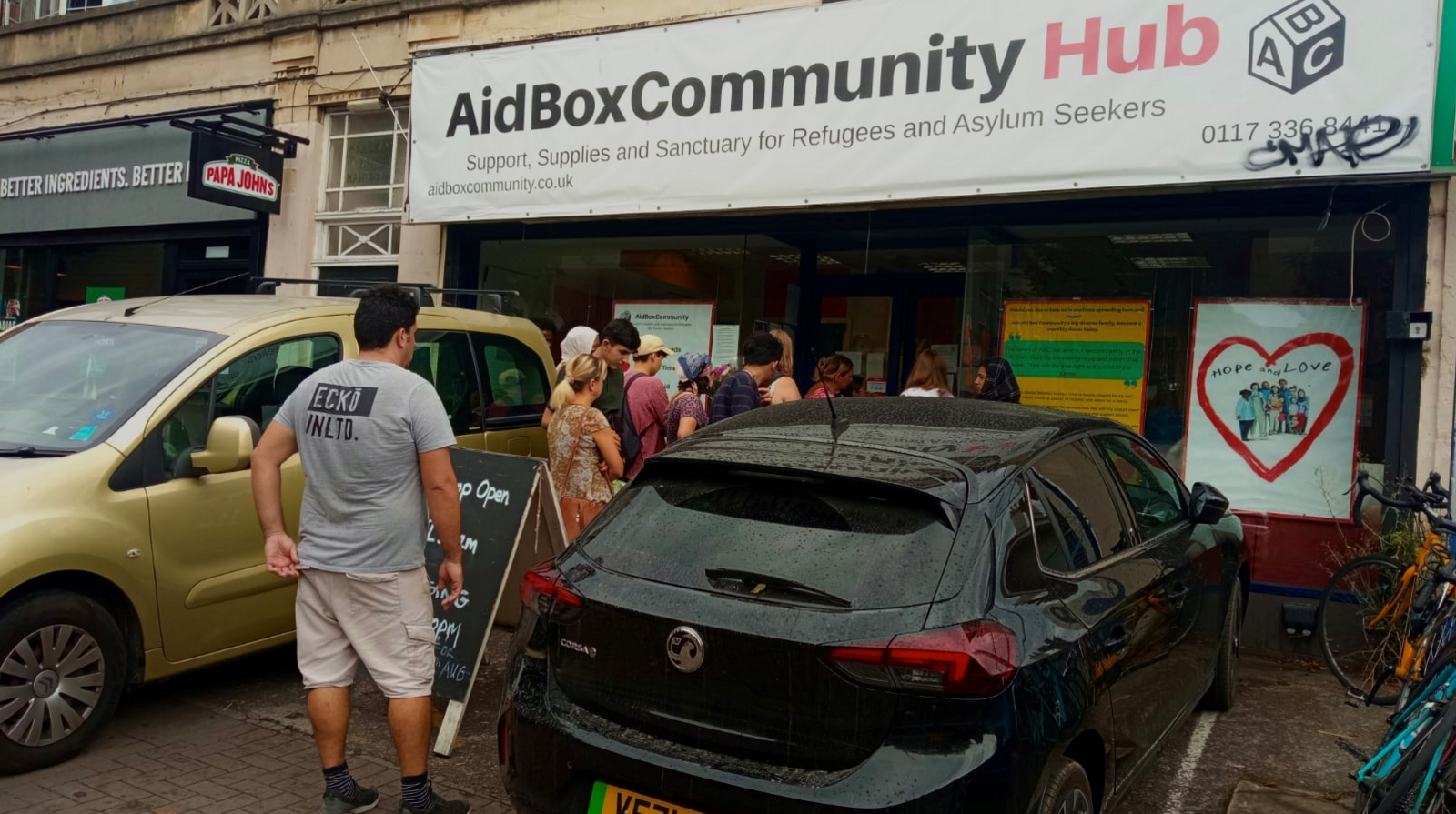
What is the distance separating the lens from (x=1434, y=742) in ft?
11.4

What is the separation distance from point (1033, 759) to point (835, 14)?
237 inches

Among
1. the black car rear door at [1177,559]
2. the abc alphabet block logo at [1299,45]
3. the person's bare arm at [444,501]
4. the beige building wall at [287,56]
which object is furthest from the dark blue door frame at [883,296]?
the person's bare arm at [444,501]

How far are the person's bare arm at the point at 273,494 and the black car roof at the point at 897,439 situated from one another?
1440 millimetres

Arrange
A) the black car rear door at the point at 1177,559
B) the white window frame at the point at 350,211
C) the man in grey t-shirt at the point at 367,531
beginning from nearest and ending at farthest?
the man in grey t-shirt at the point at 367,531 < the black car rear door at the point at 1177,559 < the white window frame at the point at 350,211

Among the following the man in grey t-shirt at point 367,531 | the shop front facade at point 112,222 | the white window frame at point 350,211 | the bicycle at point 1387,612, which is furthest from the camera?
the shop front facade at point 112,222

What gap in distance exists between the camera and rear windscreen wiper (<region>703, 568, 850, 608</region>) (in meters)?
2.80

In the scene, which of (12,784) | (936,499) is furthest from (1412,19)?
(12,784)

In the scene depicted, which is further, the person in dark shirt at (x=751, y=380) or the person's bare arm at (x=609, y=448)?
the person in dark shirt at (x=751, y=380)

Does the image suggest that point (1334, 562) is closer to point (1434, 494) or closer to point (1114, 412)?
point (1434, 494)

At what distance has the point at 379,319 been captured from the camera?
3803 mm

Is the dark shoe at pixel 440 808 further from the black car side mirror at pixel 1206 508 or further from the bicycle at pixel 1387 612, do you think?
the bicycle at pixel 1387 612

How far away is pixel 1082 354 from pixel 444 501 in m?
5.34

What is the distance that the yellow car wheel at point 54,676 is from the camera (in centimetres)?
409

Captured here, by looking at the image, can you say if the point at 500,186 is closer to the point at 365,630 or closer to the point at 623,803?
the point at 365,630
